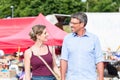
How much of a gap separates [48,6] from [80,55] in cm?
5936

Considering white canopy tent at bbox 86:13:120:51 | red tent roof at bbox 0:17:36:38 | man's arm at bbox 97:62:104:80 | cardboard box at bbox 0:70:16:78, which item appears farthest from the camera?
red tent roof at bbox 0:17:36:38

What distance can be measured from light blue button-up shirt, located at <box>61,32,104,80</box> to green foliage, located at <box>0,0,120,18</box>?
187 ft

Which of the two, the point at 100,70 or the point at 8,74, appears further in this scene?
the point at 8,74

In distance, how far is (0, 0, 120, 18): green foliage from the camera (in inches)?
2490

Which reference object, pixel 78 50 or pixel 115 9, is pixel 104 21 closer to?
pixel 78 50

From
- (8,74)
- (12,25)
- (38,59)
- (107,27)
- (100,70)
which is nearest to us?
(100,70)

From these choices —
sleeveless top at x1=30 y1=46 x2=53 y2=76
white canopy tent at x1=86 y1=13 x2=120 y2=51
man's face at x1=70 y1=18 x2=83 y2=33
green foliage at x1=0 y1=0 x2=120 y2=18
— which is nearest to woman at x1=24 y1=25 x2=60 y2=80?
sleeveless top at x1=30 y1=46 x2=53 y2=76

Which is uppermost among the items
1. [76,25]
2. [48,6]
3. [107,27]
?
[76,25]

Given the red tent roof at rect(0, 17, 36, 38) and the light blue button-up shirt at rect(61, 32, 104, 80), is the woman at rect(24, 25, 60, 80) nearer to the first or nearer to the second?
the light blue button-up shirt at rect(61, 32, 104, 80)

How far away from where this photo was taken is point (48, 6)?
63938 millimetres

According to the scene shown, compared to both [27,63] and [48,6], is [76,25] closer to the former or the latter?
[27,63]

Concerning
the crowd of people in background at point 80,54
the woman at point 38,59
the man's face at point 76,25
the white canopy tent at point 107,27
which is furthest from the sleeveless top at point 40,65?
the white canopy tent at point 107,27

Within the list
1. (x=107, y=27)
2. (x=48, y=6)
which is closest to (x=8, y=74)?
(x=107, y=27)

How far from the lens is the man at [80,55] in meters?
4.83
